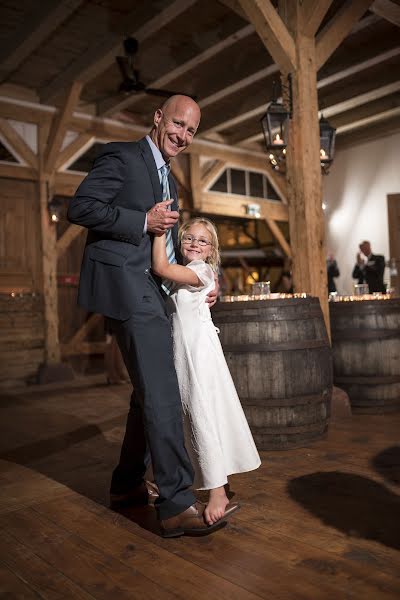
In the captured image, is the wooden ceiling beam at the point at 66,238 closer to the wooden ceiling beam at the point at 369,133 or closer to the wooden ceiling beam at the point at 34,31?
the wooden ceiling beam at the point at 34,31

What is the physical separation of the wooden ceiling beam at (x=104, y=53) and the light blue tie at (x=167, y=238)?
3968 mm

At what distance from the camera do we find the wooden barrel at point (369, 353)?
3.87 meters

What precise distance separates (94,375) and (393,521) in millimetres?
6088

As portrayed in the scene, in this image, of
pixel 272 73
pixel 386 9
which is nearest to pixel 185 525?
pixel 386 9

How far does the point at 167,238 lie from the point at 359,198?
8.58 meters

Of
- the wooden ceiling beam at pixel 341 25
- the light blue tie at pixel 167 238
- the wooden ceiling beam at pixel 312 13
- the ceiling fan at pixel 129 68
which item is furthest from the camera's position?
the ceiling fan at pixel 129 68

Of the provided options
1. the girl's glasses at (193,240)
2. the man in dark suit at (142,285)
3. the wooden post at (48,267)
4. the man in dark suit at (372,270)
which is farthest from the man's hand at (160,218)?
the man in dark suit at (372,270)

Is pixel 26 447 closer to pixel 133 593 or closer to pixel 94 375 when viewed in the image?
pixel 133 593

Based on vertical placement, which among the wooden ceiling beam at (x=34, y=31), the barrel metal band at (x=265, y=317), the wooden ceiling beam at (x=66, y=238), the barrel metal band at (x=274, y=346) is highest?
the wooden ceiling beam at (x=34, y=31)

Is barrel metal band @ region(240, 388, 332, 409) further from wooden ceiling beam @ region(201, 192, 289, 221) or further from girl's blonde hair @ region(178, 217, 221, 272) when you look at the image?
wooden ceiling beam @ region(201, 192, 289, 221)

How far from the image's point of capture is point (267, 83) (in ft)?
25.2

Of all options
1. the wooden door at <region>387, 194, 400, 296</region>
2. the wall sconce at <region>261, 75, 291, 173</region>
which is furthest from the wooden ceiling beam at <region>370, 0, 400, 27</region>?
the wooden door at <region>387, 194, 400, 296</region>

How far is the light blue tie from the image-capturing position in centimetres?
212

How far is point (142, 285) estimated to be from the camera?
1955mm
